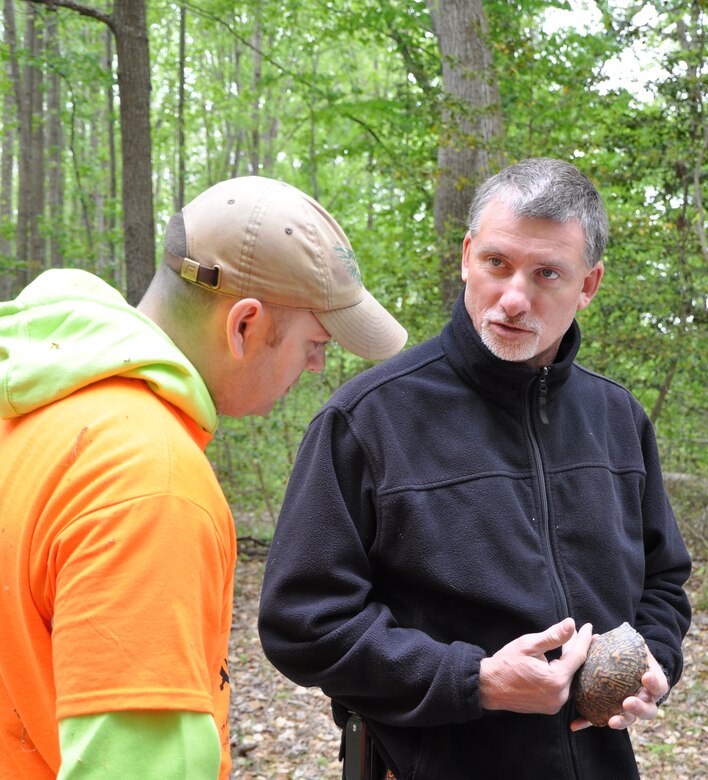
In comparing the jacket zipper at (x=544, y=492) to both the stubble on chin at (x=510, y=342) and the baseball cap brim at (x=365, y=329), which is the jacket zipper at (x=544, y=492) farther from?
the baseball cap brim at (x=365, y=329)

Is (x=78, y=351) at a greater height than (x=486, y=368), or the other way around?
(x=78, y=351)

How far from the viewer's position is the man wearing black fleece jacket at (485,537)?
6.87 feet

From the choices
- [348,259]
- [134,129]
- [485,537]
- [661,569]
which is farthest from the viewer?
[134,129]

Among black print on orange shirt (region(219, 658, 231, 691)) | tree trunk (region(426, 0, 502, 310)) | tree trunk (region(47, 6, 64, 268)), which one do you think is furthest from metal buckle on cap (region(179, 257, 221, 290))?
tree trunk (region(47, 6, 64, 268))

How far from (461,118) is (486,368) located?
6486mm

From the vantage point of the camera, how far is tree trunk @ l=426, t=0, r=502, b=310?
8.03 metres

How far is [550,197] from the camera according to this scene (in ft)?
7.98

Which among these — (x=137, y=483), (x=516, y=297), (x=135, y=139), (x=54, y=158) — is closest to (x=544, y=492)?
(x=516, y=297)

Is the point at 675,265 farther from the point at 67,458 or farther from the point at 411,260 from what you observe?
the point at 67,458

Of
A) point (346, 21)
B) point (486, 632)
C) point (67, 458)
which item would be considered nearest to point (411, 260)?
point (346, 21)

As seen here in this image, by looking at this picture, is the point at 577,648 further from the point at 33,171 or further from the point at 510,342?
the point at 33,171

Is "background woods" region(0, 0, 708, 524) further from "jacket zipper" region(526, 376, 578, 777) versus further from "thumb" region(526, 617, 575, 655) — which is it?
"thumb" region(526, 617, 575, 655)

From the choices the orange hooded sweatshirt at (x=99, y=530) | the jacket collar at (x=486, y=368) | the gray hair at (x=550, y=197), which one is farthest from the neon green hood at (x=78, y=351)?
the gray hair at (x=550, y=197)

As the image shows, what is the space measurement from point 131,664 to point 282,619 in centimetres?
111
